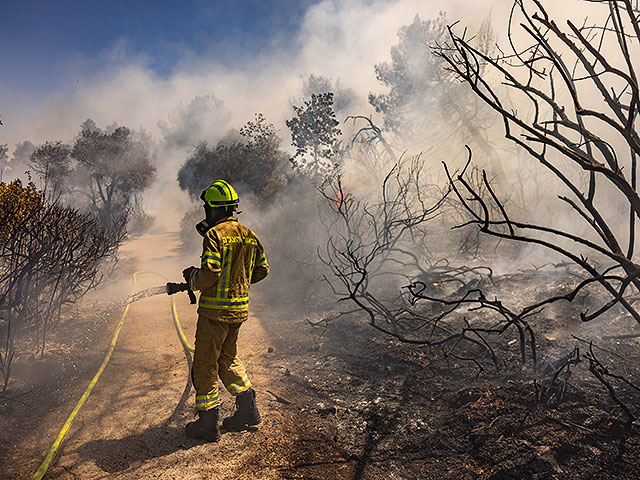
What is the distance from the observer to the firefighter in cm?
322

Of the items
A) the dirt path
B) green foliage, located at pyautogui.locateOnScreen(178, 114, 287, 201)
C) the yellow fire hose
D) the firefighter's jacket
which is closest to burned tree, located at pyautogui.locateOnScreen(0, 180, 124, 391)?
the yellow fire hose

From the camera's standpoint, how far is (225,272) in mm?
3330

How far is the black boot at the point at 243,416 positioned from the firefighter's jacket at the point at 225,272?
65 cm

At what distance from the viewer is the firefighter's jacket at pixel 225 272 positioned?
3.18 metres

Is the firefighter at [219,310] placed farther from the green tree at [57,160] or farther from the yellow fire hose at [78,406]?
the green tree at [57,160]

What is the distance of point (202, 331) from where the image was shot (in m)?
3.29

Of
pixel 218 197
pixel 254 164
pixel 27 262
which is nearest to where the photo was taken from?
pixel 218 197

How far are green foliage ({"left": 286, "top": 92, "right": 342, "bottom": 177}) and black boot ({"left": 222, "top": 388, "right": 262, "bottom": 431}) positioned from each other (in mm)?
13460

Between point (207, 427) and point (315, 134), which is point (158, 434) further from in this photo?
point (315, 134)

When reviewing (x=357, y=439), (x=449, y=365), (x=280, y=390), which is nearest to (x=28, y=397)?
(x=280, y=390)

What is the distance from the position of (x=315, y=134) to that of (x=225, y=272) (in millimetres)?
14104

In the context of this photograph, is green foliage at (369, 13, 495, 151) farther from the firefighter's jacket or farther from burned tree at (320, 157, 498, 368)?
the firefighter's jacket

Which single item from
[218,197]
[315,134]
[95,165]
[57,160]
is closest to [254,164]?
[315,134]

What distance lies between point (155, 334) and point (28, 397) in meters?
2.20
